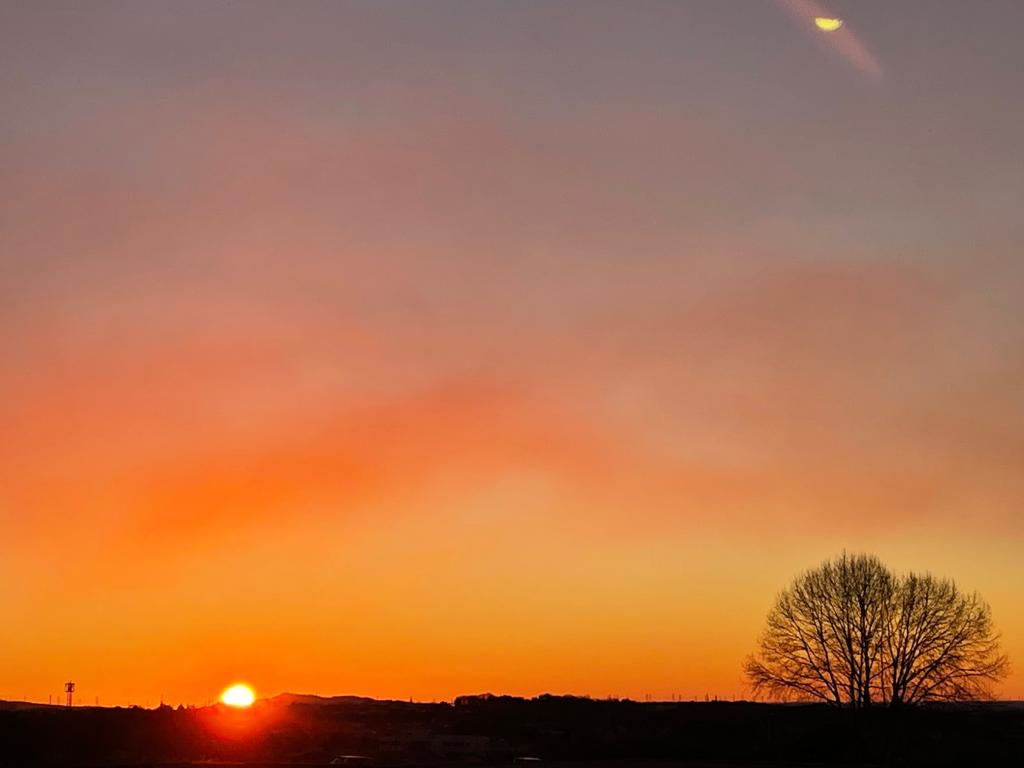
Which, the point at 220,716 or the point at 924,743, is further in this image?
the point at 220,716

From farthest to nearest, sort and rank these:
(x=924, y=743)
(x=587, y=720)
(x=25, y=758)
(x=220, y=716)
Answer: (x=587, y=720), (x=220, y=716), (x=25, y=758), (x=924, y=743)

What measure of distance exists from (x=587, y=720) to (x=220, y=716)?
41887mm

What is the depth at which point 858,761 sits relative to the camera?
7581 cm

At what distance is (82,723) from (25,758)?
12.2 m

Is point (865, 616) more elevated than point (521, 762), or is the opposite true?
point (865, 616)

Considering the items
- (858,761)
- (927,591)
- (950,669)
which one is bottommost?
(858,761)

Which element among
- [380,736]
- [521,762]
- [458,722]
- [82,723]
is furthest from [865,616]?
[458,722]

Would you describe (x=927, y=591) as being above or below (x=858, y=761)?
above

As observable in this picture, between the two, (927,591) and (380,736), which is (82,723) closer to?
(380,736)

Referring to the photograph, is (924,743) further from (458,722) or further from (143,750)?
(458,722)

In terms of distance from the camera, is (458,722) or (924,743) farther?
(458,722)

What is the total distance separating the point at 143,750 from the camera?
9562cm

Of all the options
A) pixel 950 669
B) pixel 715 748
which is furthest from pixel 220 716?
pixel 950 669

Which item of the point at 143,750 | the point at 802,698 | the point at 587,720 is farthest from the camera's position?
the point at 587,720
